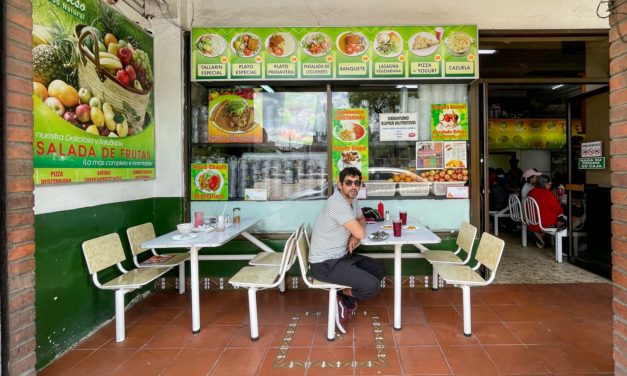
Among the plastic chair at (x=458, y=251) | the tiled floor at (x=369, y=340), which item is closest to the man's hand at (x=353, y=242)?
the tiled floor at (x=369, y=340)

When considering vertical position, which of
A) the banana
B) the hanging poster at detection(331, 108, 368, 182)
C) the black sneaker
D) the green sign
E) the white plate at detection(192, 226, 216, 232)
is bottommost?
the black sneaker

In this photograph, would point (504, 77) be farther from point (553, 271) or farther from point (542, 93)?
point (542, 93)

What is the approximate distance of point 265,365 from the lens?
2.73 metres

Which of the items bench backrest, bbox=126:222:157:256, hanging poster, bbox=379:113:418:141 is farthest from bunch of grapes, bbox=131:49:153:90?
hanging poster, bbox=379:113:418:141

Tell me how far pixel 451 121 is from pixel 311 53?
76.1 inches

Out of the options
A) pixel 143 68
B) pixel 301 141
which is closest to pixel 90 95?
pixel 143 68

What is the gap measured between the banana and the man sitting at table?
2.52 m

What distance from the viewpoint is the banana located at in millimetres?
3486

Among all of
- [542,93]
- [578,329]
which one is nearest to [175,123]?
[578,329]

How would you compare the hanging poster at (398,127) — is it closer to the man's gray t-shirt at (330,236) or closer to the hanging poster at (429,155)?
the hanging poster at (429,155)

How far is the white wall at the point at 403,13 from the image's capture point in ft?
14.5

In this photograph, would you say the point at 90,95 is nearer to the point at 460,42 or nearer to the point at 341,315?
the point at 341,315

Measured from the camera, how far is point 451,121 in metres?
4.55

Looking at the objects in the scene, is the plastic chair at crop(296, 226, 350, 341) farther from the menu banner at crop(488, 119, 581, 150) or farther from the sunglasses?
the menu banner at crop(488, 119, 581, 150)
